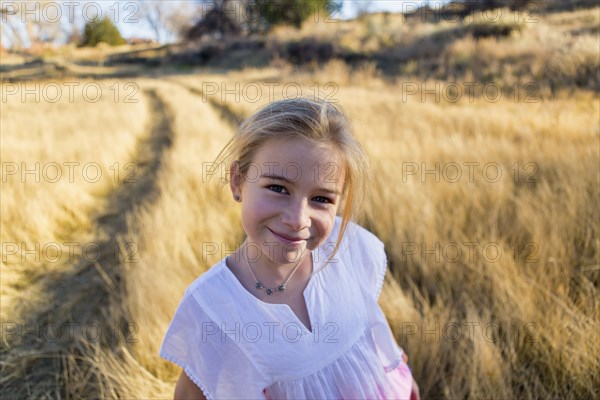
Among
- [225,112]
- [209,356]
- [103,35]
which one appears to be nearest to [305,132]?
[209,356]

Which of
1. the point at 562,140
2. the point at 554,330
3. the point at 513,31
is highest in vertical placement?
the point at 513,31

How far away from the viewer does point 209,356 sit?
104cm

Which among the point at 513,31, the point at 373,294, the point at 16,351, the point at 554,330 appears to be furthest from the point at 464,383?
the point at 513,31

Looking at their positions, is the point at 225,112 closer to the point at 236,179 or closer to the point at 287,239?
the point at 236,179

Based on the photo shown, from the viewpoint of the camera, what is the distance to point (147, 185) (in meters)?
4.09

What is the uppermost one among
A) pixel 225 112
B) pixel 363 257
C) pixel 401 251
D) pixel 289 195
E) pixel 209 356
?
pixel 225 112

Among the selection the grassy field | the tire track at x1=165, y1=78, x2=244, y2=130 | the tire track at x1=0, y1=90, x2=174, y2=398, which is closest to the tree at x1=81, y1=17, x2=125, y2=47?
the tire track at x1=165, y1=78, x2=244, y2=130

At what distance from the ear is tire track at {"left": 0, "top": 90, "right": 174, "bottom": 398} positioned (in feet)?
2.80

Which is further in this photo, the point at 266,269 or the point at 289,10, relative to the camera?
Result: the point at 289,10

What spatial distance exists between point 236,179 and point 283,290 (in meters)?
0.33

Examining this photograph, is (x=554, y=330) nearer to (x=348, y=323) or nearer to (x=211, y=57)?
(x=348, y=323)

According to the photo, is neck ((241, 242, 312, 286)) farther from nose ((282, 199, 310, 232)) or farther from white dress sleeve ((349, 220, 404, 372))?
white dress sleeve ((349, 220, 404, 372))

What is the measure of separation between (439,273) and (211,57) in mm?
26648

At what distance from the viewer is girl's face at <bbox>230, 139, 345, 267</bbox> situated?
0.97 m
